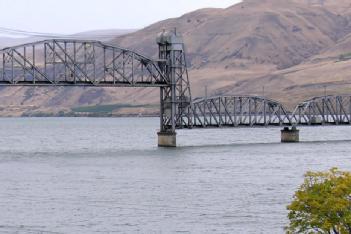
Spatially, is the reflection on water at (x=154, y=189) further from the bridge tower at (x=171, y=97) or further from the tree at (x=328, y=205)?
the tree at (x=328, y=205)

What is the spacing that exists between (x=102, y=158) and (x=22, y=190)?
44384 mm

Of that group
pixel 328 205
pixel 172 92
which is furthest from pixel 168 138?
pixel 328 205

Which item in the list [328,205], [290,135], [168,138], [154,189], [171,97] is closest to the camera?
[328,205]

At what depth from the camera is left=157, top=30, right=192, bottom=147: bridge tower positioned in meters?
148

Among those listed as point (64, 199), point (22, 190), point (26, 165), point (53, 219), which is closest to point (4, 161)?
point (26, 165)

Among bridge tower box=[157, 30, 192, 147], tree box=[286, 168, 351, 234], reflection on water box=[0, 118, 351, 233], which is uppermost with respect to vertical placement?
bridge tower box=[157, 30, 192, 147]

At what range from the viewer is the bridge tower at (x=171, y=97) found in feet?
487

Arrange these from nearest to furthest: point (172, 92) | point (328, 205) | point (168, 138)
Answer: point (328, 205)
point (172, 92)
point (168, 138)

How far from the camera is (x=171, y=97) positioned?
14900 centimetres

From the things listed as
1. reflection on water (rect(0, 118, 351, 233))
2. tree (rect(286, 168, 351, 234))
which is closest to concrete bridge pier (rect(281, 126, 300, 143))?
reflection on water (rect(0, 118, 351, 233))

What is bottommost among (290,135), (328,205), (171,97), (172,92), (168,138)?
(328,205)

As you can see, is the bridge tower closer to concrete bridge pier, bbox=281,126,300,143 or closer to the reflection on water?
the reflection on water

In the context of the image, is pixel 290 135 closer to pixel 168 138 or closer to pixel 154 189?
pixel 168 138

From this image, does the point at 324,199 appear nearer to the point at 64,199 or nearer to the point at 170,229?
the point at 170,229
